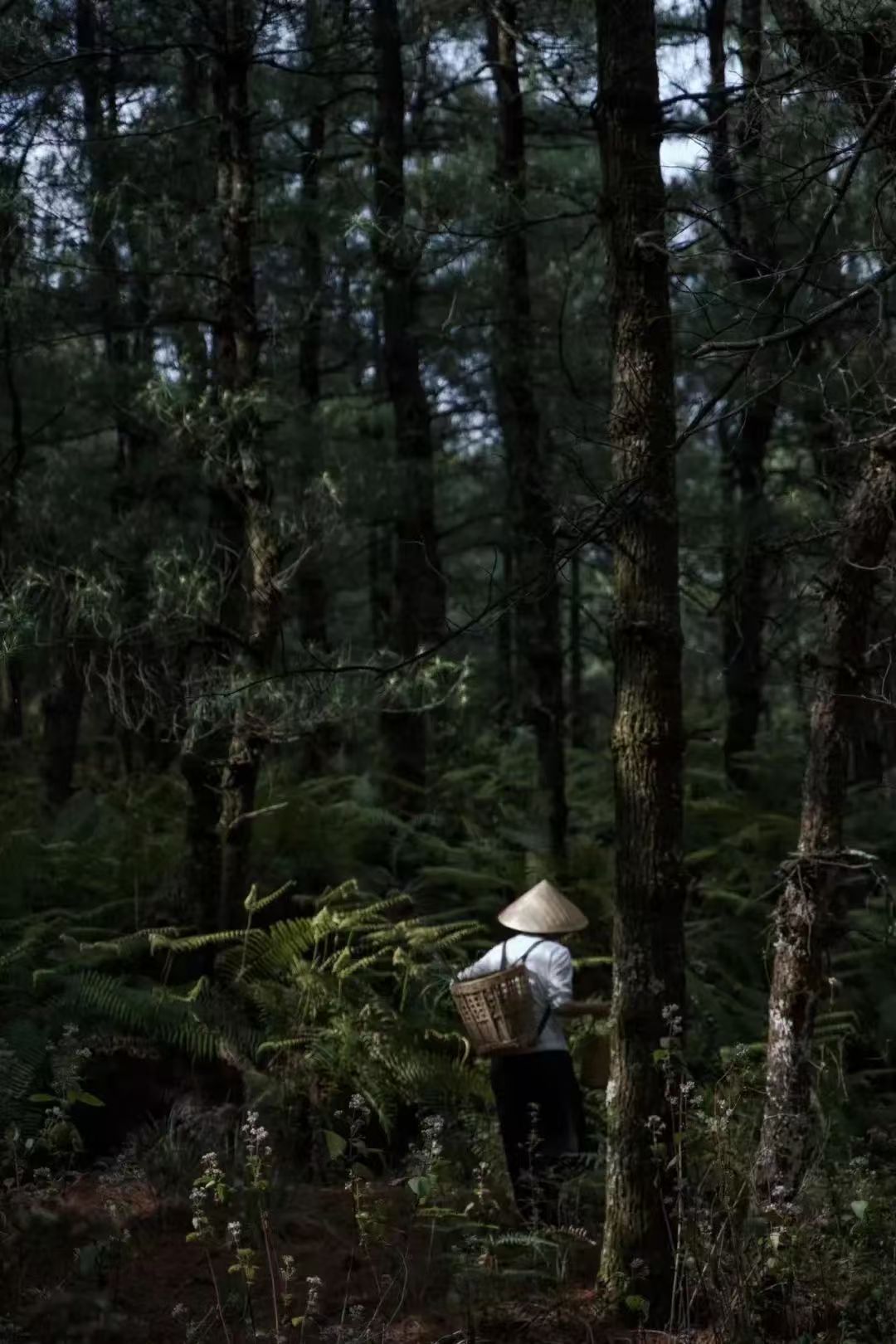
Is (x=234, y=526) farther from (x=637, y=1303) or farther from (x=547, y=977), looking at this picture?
(x=637, y=1303)

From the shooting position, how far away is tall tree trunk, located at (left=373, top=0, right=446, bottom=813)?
1162 centimetres

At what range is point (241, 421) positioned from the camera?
8.03m

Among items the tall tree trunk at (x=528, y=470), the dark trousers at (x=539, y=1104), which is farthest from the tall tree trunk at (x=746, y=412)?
the dark trousers at (x=539, y=1104)

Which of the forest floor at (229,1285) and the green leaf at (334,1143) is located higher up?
the green leaf at (334,1143)

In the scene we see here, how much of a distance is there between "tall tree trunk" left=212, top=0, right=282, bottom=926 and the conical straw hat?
1.77 metres

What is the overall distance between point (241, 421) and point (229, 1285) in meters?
4.70

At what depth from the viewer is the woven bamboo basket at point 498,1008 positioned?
6.77 metres

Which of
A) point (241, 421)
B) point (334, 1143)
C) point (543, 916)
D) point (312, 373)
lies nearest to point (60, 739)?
point (312, 373)

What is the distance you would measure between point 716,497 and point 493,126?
4669 mm

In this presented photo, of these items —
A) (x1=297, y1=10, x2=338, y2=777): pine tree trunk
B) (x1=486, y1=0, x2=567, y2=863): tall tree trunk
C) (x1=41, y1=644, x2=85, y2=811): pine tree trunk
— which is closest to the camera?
(x1=297, y1=10, x2=338, y2=777): pine tree trunk

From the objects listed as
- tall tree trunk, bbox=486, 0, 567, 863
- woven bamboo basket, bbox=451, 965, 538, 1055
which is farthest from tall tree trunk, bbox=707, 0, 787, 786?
woven bamboo basket, bbox=451, 965, 538, 1055

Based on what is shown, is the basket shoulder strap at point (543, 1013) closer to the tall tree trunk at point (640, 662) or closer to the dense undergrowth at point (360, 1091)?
the dense undergrowth at point (360, 1091)

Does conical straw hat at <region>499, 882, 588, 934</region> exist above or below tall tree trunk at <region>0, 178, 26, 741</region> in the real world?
below

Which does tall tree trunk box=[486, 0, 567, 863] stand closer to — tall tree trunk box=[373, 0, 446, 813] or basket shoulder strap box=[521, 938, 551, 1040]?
tall tree trunk box=[373, 0, 446, 813]
